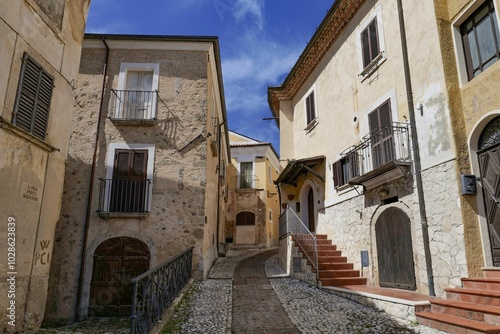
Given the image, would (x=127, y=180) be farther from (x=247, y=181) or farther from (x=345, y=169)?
(x=247, y=181)

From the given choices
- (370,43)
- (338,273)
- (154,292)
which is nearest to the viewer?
(154,292)

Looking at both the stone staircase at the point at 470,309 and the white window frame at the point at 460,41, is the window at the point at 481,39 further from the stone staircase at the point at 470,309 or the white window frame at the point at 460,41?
the stone staircase at the point at 470,309

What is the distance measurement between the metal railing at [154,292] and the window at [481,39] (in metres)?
7.29

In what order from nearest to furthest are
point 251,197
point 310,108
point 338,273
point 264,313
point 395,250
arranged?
point 264,313, point 395,250, point 338,273, point 310,108, point 251,197

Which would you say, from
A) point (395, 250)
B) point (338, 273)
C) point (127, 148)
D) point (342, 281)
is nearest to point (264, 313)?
point (342, 281)

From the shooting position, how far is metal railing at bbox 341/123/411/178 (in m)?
8.26

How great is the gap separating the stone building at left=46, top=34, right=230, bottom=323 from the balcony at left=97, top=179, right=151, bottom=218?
0.03m

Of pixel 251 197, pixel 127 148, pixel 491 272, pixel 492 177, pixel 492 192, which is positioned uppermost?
pixel 251 197

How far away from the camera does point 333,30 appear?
12.3 meters

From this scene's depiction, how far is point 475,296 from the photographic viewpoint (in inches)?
224

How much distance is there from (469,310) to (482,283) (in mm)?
770

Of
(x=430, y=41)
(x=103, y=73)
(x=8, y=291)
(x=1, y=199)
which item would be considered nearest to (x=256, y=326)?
(x=8, y=291)

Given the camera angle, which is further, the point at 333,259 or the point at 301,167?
the point at 301,167

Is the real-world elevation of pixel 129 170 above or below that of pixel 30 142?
above
